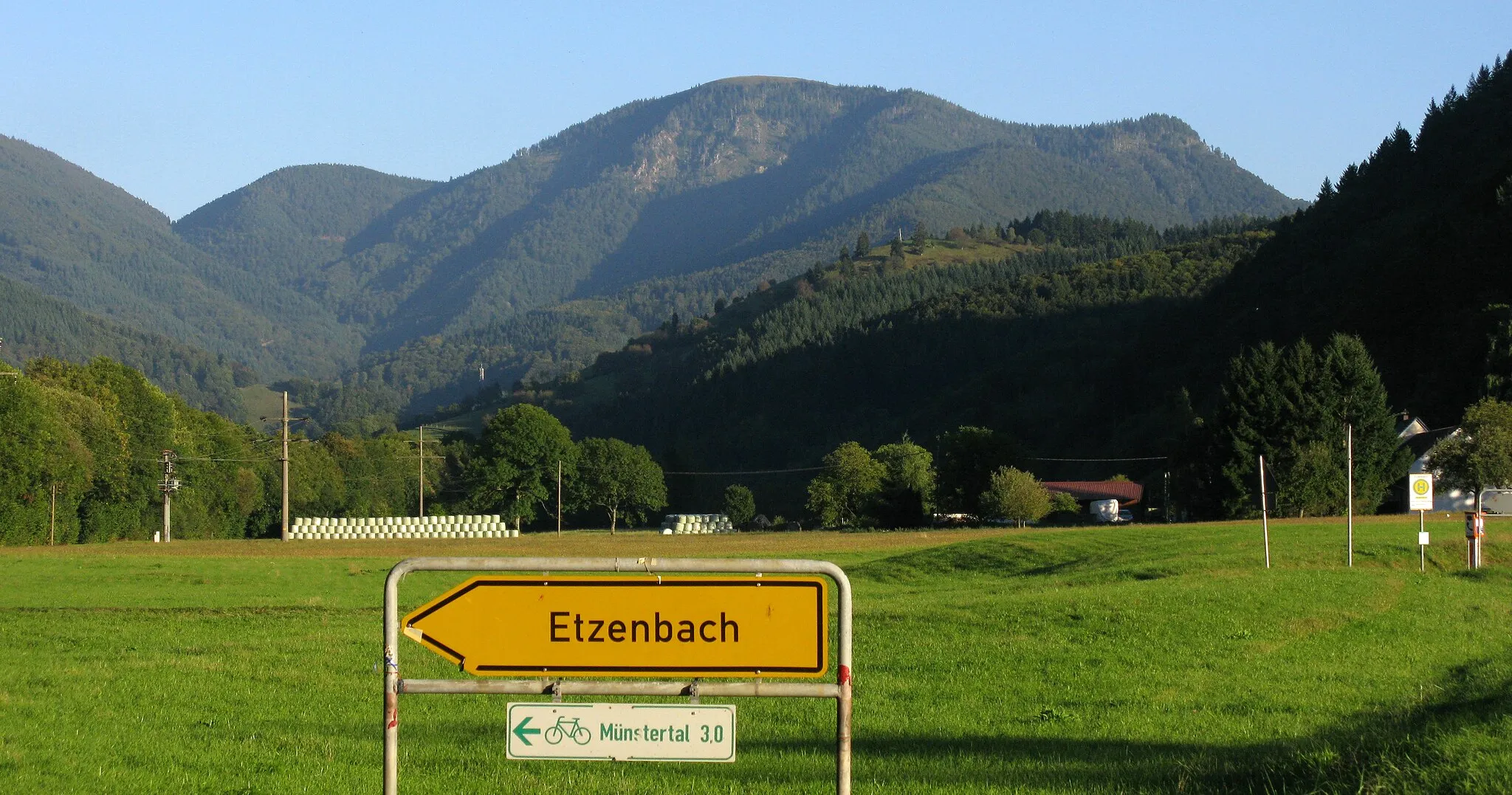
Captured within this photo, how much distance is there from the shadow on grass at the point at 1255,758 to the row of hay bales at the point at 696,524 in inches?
4556

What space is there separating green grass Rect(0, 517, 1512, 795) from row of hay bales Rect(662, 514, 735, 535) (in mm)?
99349

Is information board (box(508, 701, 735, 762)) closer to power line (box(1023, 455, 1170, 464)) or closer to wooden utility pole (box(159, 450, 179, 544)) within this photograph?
wooden utility pole (box(159, 450, 179, 544))

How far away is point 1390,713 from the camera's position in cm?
1377

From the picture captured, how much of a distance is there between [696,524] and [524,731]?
13126 cm

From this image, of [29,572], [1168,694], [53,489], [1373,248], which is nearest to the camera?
[1168,694]

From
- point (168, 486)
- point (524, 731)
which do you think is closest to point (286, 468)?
point (168, 486)

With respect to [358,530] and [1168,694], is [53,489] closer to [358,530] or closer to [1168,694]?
[358,530]

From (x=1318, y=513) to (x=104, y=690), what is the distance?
75233 millimetres

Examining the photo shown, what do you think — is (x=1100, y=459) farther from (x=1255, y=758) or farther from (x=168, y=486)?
(x=1255, y=758)

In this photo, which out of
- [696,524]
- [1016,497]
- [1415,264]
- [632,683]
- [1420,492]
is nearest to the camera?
[632,683]

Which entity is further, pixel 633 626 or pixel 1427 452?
pixel 1427 452

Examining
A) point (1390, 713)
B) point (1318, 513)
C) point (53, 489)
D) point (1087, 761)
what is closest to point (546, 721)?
point (1087, 761)

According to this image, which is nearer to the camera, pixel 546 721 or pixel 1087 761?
pixel 546 721

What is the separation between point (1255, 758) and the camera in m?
11.3
